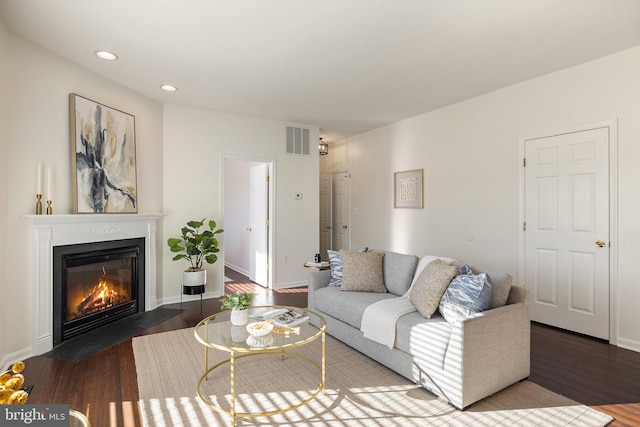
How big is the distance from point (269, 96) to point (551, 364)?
389 centimetres

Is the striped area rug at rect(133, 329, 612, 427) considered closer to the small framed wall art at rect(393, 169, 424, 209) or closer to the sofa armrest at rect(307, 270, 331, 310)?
the sofa armrest at rect(307, 270, 331, 310)

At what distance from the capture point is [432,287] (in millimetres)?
2514

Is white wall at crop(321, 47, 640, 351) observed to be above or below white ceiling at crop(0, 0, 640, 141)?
below

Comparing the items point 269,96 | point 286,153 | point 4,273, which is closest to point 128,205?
point 4,273

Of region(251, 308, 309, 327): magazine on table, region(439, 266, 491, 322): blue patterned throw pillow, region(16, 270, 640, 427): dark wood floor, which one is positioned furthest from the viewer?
region(251, 308, 309, 327): magazine on table

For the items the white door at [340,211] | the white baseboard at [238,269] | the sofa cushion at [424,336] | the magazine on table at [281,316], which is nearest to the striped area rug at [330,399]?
the sofa cushion at [424,336]

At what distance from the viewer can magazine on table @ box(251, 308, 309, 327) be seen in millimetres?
2544

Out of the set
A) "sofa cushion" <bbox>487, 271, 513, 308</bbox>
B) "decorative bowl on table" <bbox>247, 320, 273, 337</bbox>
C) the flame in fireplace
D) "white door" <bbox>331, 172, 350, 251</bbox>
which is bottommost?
the flame in fireplace

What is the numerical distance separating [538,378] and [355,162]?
4543mm

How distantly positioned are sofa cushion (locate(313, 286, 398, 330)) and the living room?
1977 millimetres

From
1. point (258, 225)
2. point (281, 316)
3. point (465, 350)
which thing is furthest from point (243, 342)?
point (258, 225)

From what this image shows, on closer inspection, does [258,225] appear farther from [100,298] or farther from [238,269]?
[100,298]

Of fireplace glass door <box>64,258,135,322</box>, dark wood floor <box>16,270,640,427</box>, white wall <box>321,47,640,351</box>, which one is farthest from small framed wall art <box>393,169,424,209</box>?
Answer: fireplace glass door <box>64,258,135,322</box>

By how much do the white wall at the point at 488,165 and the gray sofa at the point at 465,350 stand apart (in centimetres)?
159
